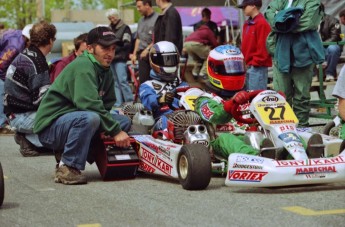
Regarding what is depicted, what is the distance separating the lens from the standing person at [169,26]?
10.4 meters

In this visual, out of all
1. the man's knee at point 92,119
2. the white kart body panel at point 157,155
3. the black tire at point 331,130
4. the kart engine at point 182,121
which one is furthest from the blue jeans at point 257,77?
the man's knee at point 92,119

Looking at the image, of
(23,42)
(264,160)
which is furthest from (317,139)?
(23,42)

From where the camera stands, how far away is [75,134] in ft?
20.8

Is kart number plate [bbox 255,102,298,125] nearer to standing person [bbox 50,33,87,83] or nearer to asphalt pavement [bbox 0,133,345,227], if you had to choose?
asphalt pavement [bbox 0,133,345,227]

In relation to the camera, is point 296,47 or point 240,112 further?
point 296,47

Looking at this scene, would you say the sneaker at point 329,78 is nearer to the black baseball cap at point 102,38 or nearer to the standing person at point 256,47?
the standing person at point 256,47

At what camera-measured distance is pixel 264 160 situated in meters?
5.73

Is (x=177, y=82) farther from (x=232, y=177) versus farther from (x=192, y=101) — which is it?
(x=232, y=177)

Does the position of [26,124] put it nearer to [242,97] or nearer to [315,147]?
[242,97]

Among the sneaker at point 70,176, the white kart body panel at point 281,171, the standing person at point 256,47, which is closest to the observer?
the white kart body panel at point 281,171

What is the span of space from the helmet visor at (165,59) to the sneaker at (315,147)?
211 cm

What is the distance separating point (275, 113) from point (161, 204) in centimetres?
130

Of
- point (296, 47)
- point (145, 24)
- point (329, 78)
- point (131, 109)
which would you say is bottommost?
point (329, 78)

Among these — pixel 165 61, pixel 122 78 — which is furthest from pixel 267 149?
pixel 122 78
